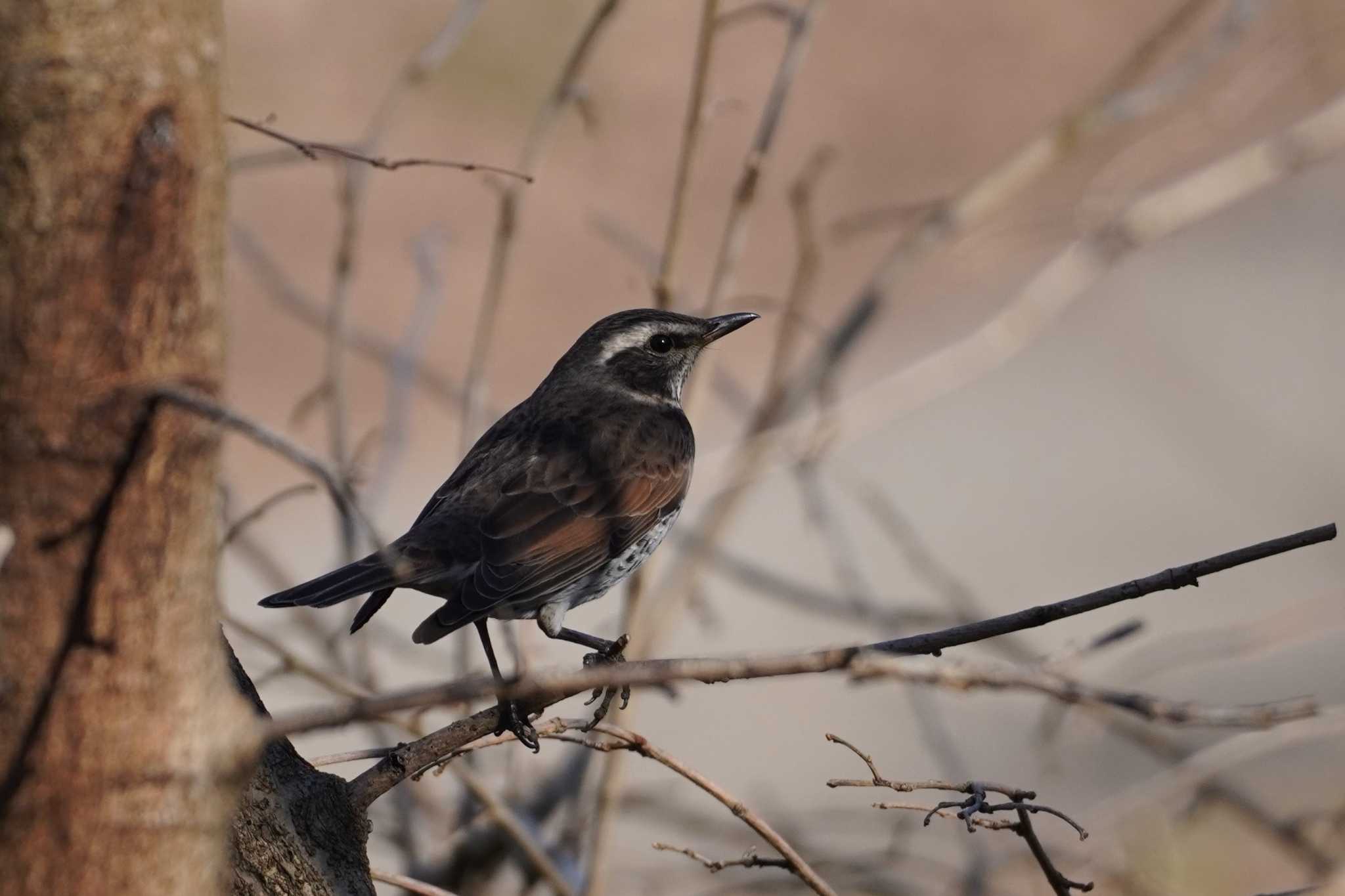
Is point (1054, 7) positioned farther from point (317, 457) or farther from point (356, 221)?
point (317, 457)

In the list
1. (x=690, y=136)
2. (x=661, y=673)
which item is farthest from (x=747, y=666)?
(x=690, y=136)

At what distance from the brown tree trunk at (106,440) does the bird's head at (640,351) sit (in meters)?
2.87

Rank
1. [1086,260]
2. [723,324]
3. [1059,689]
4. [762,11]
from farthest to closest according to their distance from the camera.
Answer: [762,11] < [723,324] < [1086,260] < [1059,689]

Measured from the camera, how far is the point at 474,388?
4.56m

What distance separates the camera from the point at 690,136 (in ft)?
12.9

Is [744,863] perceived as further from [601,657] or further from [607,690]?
[601,657]

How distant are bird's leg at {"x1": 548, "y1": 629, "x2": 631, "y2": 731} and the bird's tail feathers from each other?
1.41ft

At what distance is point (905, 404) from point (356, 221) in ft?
6.24

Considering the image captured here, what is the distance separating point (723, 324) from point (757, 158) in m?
0.46

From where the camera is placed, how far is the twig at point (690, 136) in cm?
380

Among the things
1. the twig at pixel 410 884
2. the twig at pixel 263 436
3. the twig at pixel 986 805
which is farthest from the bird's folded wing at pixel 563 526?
the twig at pixel 263 436

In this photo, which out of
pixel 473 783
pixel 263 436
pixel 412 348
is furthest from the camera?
pixel 412 348

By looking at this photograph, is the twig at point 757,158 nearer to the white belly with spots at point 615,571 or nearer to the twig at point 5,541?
the white belly with spots at point 615,571

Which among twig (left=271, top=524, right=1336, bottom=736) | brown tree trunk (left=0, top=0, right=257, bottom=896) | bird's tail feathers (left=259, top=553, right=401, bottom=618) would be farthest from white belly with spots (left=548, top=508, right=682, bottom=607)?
brown tree trunk (left=0, top=0, right=257, bottom=896)
